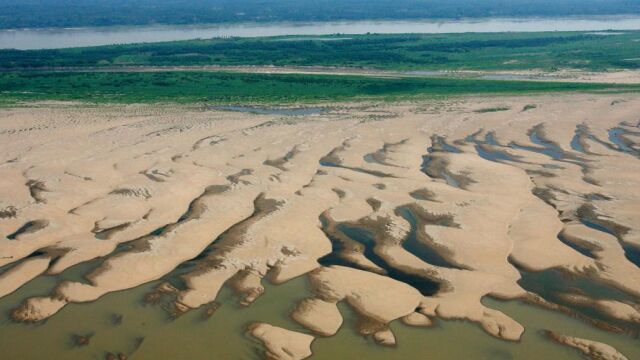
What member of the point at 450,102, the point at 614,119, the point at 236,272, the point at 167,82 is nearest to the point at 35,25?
the point at 167,82

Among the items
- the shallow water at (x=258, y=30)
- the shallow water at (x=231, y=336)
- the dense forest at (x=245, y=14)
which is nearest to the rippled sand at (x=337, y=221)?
the shallow water at (x=231, y=336)

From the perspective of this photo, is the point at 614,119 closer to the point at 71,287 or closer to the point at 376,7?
the point at 71,287

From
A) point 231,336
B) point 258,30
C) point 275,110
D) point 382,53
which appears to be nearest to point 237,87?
point 275,110

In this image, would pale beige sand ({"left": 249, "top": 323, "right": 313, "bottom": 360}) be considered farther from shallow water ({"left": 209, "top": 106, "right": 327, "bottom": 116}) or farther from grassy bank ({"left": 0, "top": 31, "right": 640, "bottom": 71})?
grassy bank ({"left": 0, "top": 31, "right": 640, "bottom": 71})

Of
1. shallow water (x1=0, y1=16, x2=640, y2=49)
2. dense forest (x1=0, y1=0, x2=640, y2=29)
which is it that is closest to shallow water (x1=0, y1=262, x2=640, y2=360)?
shallow water (x1=0, y1=16, x2=640, y2=49)

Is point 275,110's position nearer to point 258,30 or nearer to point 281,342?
point 281,342
